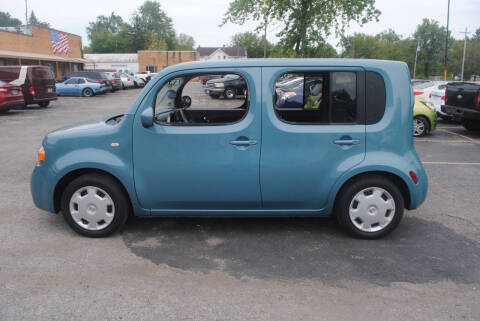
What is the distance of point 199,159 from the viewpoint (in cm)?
437

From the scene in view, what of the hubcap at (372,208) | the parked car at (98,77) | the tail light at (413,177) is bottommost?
the hubcap at (372,208)

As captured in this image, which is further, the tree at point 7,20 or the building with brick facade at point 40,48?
the tree at point 7,20

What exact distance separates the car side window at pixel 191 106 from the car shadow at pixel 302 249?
1.22 m

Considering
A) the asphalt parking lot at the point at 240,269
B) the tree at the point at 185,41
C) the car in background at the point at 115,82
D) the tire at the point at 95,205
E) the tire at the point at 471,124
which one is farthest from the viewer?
the tree at the point at 185,41

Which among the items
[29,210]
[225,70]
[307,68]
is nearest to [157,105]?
[225,70]

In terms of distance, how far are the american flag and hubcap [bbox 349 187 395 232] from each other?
46425 mm

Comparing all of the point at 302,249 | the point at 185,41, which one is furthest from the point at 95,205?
the point at 185,41

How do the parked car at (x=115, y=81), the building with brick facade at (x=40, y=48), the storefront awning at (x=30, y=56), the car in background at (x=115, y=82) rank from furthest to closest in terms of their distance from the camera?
the building with brick facade at (x=40, y=48) < the parked car at (x=115, y=81) < the car in background at (x=115, y=82) < the storefront awning at (x=30, y=56)

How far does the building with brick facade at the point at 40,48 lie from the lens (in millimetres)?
35562

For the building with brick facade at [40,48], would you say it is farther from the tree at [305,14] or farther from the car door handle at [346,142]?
the car door handle at [346,142]

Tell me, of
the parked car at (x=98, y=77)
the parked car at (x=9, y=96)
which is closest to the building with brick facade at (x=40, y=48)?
the parked car at (x=98, y=77)

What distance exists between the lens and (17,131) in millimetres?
12398

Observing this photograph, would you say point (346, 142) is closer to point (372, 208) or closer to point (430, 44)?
point (372, 208)

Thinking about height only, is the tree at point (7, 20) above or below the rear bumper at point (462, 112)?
above
